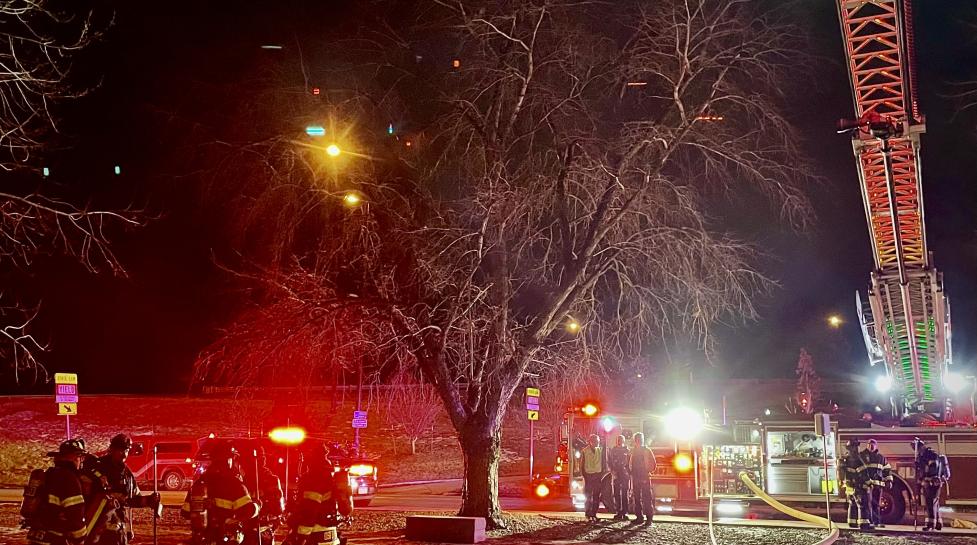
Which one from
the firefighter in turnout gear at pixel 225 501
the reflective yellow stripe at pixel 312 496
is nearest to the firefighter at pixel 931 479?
the reflective yellow stripe at pixel 312 496

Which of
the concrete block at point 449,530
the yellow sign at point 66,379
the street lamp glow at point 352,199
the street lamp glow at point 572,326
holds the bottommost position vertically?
the concrete block at point 449,530

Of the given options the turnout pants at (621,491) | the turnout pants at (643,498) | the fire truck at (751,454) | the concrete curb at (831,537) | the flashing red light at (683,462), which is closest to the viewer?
the concrete curb at (831,537)

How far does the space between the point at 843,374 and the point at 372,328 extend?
259 feet

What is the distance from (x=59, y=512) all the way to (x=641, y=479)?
470 inches

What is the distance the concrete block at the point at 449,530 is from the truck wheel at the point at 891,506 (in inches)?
315

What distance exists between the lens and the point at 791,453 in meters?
21.0

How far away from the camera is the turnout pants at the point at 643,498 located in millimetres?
18000

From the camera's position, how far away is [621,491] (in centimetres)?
1852

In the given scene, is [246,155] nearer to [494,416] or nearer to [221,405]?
[494,416]

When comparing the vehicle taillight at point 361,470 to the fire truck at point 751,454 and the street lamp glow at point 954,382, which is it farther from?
the street lamp glow at point 954,382

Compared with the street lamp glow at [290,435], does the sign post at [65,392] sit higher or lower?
higher

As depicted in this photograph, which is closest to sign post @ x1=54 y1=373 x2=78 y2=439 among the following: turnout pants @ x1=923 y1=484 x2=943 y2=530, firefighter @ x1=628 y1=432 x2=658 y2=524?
firefighter @ x1=628 y1=432 x2=658 y2=524

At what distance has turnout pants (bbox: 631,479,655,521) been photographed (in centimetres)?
1800

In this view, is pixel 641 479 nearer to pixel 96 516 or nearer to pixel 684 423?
pixel 684 423
